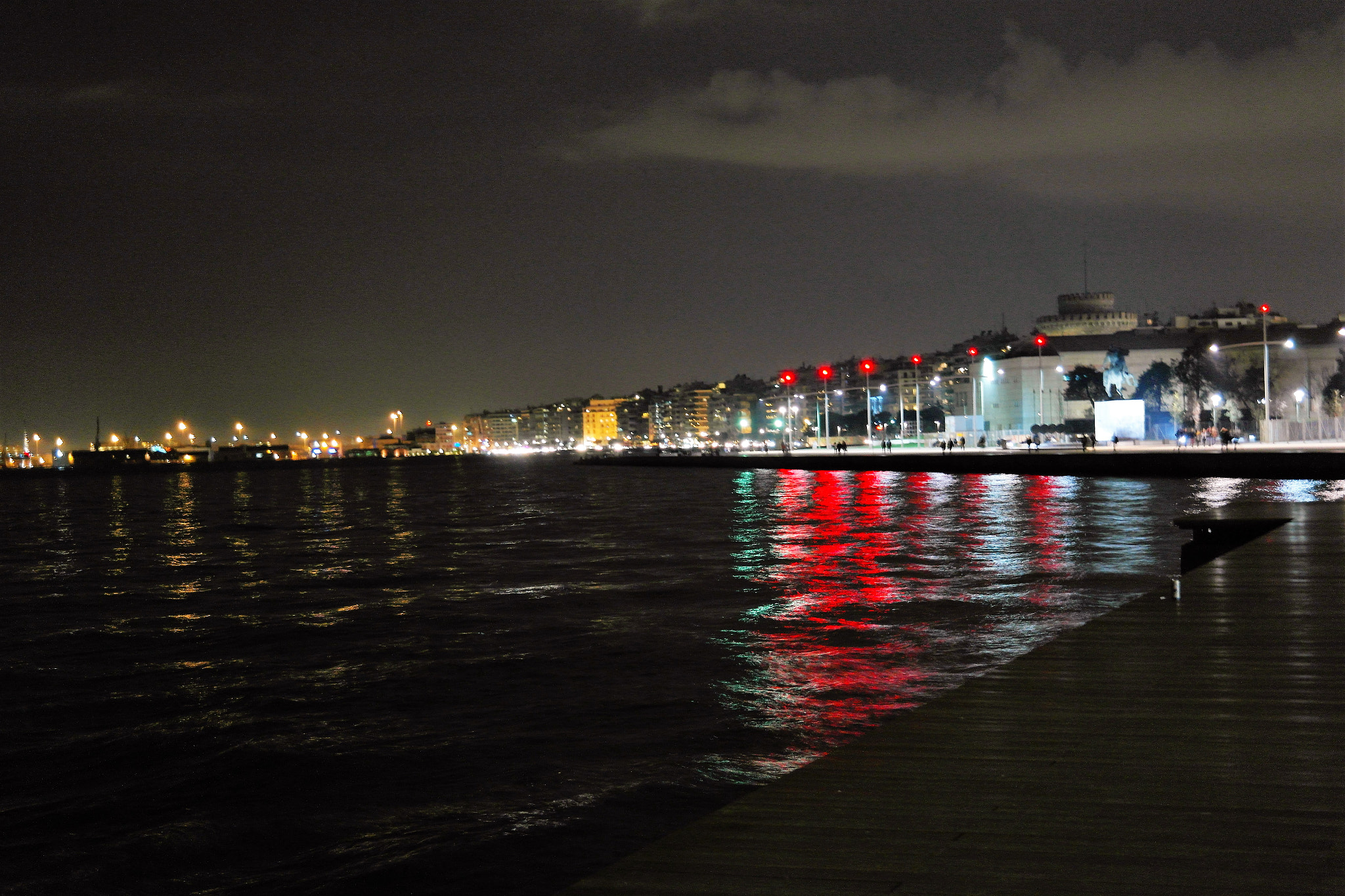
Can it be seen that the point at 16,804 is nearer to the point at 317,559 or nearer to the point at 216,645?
the point at 216,645

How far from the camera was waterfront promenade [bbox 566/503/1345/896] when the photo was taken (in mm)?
4113

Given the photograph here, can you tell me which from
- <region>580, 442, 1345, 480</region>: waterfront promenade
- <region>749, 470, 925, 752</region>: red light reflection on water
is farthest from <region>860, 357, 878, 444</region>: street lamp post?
<region>749, 470, 925, 752</region>: red light reflection on water

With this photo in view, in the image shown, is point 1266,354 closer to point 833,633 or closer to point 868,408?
point 833,633

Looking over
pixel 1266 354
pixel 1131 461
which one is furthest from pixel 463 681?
pixel 1131 461

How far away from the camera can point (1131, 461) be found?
5538 centimetres

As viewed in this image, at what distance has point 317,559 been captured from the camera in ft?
90.4

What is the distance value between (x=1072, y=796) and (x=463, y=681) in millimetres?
8195

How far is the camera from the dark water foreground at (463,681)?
7449 millimetres

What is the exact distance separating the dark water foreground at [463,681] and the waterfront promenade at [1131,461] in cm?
1917

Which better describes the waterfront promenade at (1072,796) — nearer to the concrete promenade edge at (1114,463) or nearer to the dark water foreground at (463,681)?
the dark water foreground at (463,681)

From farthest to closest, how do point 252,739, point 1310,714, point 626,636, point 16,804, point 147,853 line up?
point 626,636 → point 252,739 → point 16,804 → point 147,853 → point 1310,714

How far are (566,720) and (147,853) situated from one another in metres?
3.74

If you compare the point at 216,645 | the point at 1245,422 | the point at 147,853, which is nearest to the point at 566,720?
the point at 147,853

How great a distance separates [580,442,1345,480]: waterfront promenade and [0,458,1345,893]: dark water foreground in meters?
19.2
